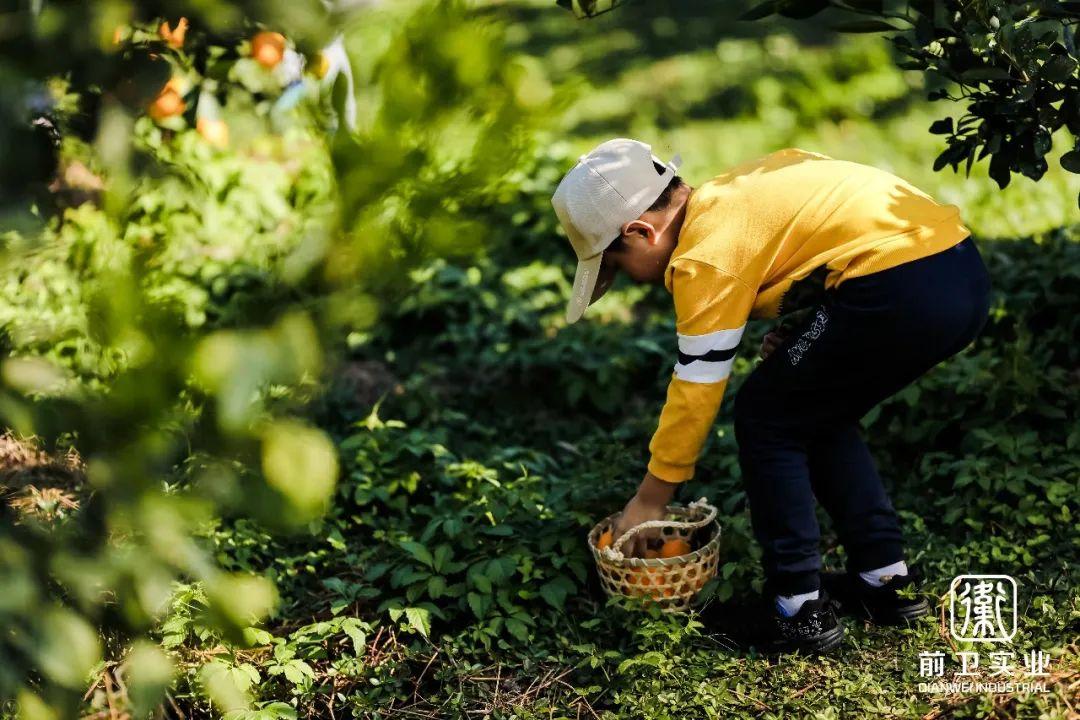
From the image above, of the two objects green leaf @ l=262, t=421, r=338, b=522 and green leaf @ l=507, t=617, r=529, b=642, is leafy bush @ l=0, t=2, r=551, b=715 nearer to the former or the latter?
green leaf @ l=262, t=421, r=338, b=522

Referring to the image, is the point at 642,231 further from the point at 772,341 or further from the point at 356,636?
the point at 356,636

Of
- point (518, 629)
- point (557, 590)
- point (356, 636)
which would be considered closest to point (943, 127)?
point (557, 590)

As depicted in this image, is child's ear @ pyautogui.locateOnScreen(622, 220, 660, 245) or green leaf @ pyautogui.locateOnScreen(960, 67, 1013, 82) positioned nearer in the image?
green leaf @ pyautogui.locateOnScreen(960, 67, 1013, 82)

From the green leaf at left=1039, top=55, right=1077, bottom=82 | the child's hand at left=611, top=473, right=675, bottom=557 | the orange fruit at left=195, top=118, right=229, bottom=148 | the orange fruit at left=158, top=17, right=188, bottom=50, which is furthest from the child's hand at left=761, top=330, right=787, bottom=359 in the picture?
the orange fruit at left=195, top=118, right=229, bottom=148

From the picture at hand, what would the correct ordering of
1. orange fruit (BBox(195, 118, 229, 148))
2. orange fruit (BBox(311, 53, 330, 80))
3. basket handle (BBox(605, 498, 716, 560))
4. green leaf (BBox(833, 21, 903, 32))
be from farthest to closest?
orange fruit (BBox(195, 118, 229, 148)) → basket handle (BBox(605, 498, 716, 560)) → green leaf (BBox(833, 21, 903, 32)) → orange fruit (BBox(311, 53, 330, 80))

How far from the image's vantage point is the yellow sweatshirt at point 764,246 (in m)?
2.47

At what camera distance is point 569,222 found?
267 centimetres

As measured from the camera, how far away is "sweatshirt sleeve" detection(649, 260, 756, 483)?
246 cm

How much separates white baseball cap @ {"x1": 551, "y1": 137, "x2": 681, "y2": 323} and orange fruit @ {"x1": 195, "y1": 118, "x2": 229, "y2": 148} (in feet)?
11.4

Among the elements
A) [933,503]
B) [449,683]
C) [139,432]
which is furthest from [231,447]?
[933,503]

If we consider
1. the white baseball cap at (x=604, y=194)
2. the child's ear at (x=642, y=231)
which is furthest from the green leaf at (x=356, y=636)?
the child's ear at (x=642, y=231)

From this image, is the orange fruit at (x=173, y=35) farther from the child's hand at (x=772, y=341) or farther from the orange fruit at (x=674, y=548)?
the orange fruit at (x=674, y=548)

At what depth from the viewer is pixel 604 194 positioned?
260 centimetres

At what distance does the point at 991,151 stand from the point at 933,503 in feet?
3.90
